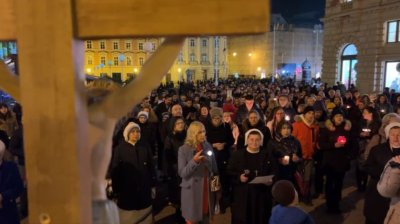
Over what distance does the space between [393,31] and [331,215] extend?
22.6 meters

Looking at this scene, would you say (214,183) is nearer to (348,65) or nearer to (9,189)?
(9,189)

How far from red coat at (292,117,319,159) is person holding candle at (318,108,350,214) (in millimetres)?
331

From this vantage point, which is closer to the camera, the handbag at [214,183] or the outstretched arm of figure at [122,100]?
the outstretched arm of figure at [122,100]

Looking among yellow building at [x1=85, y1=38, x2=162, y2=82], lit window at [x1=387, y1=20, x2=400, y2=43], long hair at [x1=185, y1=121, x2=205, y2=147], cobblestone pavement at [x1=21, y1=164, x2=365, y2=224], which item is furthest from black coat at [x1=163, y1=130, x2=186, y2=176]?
yellow building at [x1=85, y1=38, x2=162, y2=82]

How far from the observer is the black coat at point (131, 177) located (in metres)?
5.06

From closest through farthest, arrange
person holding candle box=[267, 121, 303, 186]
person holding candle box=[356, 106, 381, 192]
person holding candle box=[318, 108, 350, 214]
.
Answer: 1. person holding candle box=[267, 121, 303, 186]
2. person holding candle box=[318, 108, 350, 214]
3. person holding candle box=[356, 106, 381, 192]

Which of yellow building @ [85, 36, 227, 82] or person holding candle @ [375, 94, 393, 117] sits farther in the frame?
yellow building @ [85, 36, 227, 82]

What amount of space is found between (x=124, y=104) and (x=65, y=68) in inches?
10.5

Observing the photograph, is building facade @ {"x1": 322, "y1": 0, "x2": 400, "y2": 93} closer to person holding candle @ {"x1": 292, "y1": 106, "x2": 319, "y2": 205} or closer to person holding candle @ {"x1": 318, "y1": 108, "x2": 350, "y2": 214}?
person holding candle @ {"x1": 292, "y1": 106, "x2": 319, "y2": 205}

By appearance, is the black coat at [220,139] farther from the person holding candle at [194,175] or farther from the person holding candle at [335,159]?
the person holding candle at [194,175]

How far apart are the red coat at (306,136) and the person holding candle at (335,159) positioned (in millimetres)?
331

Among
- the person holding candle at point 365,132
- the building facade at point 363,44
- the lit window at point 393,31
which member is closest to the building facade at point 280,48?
the building facade at point 363,44

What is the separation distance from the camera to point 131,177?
16.7 ft

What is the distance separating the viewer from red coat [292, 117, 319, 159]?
7250 mm
